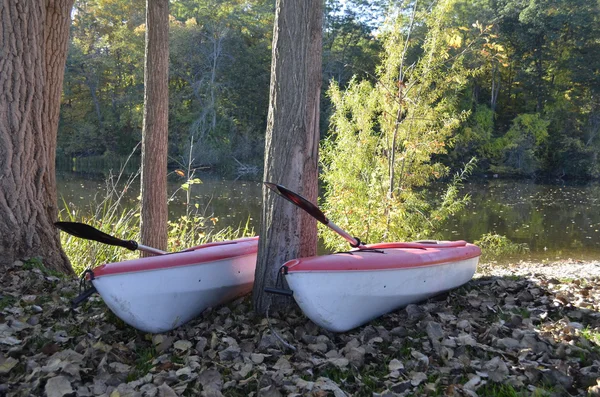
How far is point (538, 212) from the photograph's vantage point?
19.0 m

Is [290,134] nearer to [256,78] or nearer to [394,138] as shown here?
[394,138]

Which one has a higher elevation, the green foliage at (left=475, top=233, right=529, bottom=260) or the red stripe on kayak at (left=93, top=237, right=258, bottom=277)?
the red stripe on kayak at (left=93, top=237, right=258, bottom=277)

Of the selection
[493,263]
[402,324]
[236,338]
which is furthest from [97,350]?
[493,263]

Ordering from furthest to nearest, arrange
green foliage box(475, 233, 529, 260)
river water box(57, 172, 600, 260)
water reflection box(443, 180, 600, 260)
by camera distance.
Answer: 1. river water box(57, 172, 600, 260)
2. water reflection box(443, 180, 600, 260)
3. green foliage box(475, 233, 529, 260)

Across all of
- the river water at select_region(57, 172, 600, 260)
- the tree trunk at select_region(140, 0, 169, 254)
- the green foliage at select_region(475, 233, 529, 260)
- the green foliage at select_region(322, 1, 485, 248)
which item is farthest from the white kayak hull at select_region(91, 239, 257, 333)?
the green foliage at select_region(475, 233, 529, 260)

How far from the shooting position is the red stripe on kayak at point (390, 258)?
328 centimetres

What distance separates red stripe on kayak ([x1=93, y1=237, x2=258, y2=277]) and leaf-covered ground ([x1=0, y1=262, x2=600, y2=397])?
373 mm

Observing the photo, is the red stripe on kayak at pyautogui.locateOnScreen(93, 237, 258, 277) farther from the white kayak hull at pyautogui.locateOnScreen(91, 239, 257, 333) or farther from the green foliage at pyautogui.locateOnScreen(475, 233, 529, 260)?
the green foliage at pyautogui.locateOnScreen(475, 233, 529, 260)

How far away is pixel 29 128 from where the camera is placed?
170 inches

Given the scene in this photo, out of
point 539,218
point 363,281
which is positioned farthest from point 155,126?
point 539,218

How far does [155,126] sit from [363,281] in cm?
340

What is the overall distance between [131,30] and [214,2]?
18.7 feet

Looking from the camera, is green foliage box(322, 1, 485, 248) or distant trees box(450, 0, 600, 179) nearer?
green foliage box(322, 1, 485, 248)

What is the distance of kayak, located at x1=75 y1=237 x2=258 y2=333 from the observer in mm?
3248
